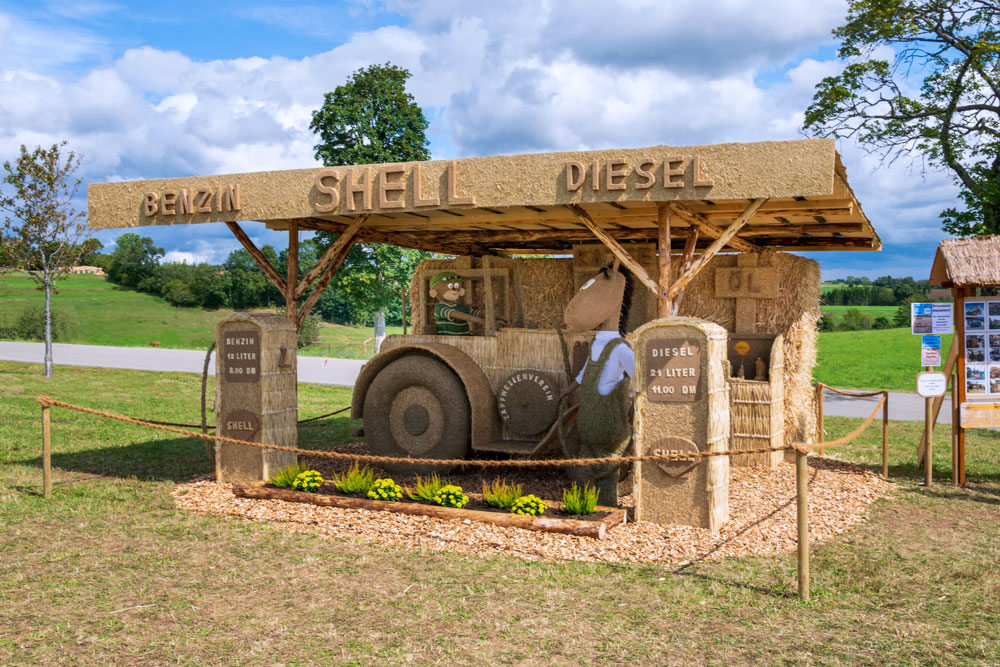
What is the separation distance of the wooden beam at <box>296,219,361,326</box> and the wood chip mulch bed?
2.09m

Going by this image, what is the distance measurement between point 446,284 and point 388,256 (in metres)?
12.8

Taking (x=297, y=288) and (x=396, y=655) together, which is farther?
(x=297, y=288)

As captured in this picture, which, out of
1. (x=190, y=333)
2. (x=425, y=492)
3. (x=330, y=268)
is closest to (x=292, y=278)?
(x=330, y=268)

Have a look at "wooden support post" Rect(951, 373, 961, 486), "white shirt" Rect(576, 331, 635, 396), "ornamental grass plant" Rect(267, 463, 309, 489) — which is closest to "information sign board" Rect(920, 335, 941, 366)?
"wooden support post" Rect(951, 373, 961, 486)

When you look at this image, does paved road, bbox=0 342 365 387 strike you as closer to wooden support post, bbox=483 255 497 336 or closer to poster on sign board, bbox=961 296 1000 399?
wooden support post, bbox=483 255 497 336

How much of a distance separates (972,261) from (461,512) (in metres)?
6.28

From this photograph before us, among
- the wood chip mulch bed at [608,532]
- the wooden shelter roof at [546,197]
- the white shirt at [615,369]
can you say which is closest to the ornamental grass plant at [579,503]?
the wood chip mulch bed at [608,532]

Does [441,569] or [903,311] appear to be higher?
[903,311]

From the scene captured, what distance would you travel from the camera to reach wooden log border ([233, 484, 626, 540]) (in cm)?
653

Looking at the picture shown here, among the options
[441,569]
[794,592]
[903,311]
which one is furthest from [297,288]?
[903,311]

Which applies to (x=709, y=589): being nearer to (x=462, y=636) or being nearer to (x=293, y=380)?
(x=462, y=636)

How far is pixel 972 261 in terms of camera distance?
28.5ft

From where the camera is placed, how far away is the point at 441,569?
5.91 m

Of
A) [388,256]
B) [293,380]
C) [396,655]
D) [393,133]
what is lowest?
[396,655]
